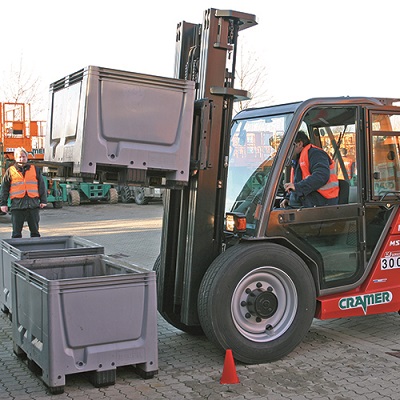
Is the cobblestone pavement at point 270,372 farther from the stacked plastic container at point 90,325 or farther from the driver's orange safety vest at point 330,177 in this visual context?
the driver's orange safety vest at point 330,177

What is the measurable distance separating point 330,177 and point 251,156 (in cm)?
77

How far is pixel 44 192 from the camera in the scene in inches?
372

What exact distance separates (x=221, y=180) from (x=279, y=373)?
5.75 ft

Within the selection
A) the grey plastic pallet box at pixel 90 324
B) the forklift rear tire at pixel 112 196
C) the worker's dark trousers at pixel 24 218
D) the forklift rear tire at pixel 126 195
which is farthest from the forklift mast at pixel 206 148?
the forklift rear tire at pixel 126 195

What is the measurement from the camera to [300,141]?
18.5 feet

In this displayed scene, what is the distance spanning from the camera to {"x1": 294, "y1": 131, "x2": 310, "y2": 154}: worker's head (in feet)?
18.4

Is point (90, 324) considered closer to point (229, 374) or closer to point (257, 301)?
point (229, 374)

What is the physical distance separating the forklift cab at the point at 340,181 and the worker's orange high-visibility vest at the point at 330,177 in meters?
0.09

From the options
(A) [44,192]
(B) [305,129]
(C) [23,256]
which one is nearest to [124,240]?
(A) [44,192]

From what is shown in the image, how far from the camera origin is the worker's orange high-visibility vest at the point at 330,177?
5719 millimetres

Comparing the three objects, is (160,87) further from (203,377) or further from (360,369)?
(360,369)

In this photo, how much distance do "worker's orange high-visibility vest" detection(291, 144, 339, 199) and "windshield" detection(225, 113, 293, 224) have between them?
288 mm

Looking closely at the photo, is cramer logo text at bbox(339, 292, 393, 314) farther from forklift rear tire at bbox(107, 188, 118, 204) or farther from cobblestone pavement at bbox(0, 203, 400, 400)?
forklift rear tire at bbox(107, 188, 118, 204)

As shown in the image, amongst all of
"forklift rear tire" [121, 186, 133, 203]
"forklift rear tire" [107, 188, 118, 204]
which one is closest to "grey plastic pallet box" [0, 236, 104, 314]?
"forklift rear tire" [107, 188, 118, 204]
